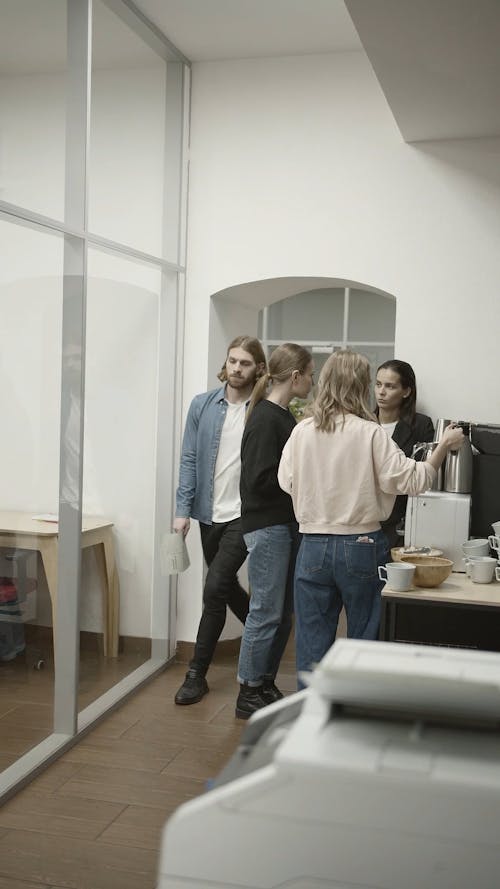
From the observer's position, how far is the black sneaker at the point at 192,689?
4238 millimetres

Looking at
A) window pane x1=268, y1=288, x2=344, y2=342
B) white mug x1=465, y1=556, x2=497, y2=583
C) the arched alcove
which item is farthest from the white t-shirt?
window pane x1=268, y1=288, x2=344, y2=342

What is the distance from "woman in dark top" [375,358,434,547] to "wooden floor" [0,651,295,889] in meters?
1.02

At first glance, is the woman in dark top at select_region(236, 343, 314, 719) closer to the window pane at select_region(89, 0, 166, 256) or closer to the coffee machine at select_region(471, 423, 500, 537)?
the coffee machine at select_region(471, 423, 500, 537)

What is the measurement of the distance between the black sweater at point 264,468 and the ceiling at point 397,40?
4.42 ft

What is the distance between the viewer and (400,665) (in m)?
1.24

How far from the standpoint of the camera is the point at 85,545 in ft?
12.9

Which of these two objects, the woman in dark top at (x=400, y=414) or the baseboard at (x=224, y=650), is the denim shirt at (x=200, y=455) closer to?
the woman in dark top at (x=400, y=414)

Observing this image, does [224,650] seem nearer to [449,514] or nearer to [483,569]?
[449,514]

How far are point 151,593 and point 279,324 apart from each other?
605 cm

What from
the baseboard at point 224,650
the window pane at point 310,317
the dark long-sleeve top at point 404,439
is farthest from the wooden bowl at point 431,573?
the window pane at point 310,317

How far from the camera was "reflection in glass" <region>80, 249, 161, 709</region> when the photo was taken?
12.9ft

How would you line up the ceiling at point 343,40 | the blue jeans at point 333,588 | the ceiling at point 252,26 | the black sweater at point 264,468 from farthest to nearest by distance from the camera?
the ceiling at point 252,26, the black sweater at point 264,468, the blue jeans at point 333,588, the ceiling at point 343,40

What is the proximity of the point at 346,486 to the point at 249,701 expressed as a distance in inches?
50.1

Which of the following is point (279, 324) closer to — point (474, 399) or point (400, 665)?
point (474, 399)
